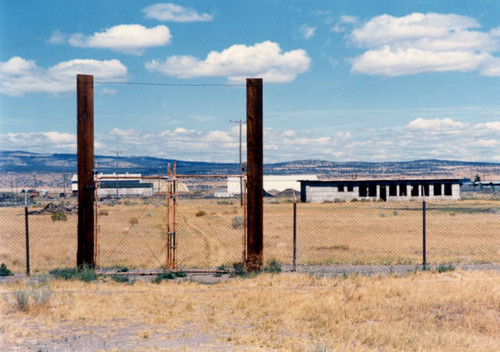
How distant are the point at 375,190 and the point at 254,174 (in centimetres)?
5952

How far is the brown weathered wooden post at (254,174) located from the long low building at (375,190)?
56038mm

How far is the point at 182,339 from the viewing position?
888 centimetres

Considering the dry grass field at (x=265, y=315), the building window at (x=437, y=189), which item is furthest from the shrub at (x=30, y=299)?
the building window at (x=437, y=189)

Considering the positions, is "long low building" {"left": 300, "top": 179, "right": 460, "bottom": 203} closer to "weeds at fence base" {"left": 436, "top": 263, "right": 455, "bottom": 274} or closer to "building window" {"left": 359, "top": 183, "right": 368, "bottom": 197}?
"building window" {"left": 359, "top": 183, "right": 368, "bottom": 197}

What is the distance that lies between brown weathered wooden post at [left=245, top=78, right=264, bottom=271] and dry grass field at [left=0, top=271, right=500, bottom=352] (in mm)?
1200

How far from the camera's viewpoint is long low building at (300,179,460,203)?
7100 centimetres

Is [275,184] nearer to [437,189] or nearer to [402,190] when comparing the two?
[402,190]

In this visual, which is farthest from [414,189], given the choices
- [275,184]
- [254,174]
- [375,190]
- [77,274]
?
[77,274]

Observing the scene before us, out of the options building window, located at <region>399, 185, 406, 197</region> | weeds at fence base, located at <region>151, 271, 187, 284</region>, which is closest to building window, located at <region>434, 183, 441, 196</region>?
building window, located at <region>399, 185, 406, 197</region>

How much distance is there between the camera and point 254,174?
1469 cm

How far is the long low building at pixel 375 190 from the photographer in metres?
71.0

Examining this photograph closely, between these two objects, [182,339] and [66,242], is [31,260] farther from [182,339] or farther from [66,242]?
[182,339]

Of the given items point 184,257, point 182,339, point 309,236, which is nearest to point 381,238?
point 309,236

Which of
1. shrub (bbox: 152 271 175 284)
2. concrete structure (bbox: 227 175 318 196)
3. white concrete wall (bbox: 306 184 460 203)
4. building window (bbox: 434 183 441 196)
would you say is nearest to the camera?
shrub (bbox: 152 271 175 284)
